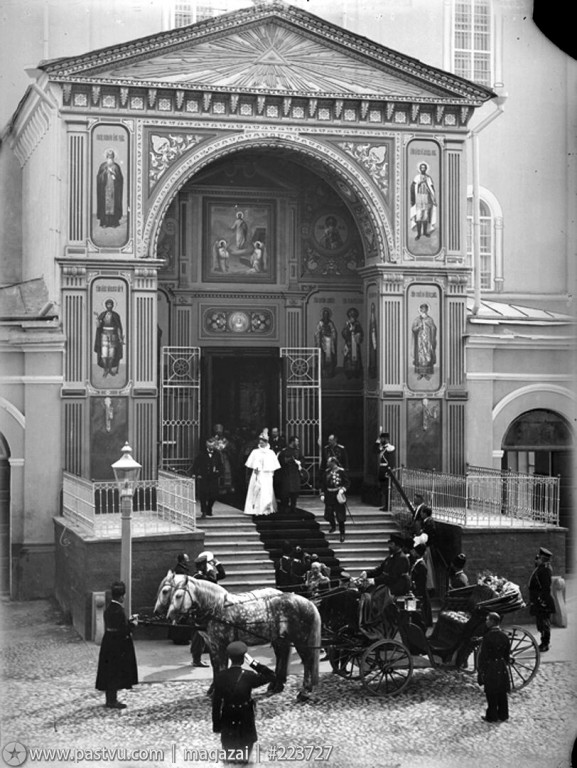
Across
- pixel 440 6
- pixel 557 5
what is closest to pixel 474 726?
pixel 557 5

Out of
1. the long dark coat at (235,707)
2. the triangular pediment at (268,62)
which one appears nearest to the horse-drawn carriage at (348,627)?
the long dark coat at (235,707)

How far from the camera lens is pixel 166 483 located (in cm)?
2102

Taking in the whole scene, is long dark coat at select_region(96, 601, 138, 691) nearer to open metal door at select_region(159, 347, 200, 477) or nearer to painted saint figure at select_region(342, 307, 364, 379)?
open metal door at select_region(159, 347, 200, 477)

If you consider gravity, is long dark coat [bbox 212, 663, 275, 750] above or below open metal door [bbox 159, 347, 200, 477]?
below

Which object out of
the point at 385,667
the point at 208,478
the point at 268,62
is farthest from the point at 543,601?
the point at 268,62

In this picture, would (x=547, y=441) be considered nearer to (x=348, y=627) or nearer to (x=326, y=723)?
(x=348, y=627)

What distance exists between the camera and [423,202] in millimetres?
23859

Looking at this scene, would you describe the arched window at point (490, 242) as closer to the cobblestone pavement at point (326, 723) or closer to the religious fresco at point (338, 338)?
the religious fresco at point (338, 338)

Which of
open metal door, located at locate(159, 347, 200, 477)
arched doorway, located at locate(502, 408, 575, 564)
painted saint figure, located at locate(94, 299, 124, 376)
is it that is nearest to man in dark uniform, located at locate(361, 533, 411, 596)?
arched doorway, located at locate(502, 408, 575, 564)

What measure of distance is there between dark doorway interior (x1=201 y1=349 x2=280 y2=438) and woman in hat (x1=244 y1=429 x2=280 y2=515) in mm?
3271

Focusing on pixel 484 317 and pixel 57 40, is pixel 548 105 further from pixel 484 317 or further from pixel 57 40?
pixel 57 40

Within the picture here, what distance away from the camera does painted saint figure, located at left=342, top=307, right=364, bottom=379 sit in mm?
25906

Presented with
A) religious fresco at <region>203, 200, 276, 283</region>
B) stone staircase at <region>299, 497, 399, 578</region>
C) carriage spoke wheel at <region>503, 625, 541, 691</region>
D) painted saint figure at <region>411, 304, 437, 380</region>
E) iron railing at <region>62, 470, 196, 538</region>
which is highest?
religious fresco at <region>203, 200, 276, 283</region>

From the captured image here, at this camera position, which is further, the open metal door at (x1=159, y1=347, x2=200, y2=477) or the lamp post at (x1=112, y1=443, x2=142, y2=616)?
the open metal door at (x1=159, y1=347, x2=200, y2=477)
